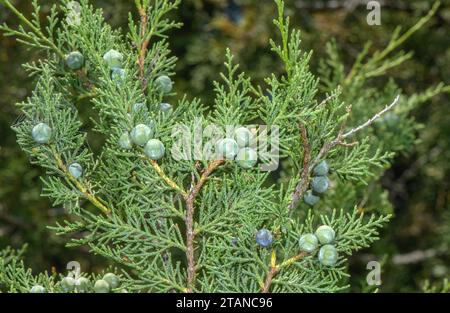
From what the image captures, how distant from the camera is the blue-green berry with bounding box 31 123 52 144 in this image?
3.55 feet

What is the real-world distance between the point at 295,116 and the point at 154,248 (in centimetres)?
31

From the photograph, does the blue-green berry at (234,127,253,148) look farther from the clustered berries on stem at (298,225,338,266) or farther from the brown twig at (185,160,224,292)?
the clustered berries on stem at (298,225,338,266)

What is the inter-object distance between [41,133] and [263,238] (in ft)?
1.24

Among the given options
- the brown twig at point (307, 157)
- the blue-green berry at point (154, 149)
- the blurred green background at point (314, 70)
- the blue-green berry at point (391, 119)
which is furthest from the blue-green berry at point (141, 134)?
the blurred green background at point (314, 70)

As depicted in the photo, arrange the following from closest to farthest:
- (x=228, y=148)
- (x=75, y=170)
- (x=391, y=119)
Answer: (x=228, y=148), (x=75, y=170), (x=391, y=119)

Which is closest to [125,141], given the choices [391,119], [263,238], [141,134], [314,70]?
[141,134]

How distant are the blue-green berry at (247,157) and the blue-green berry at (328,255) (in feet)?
0.55

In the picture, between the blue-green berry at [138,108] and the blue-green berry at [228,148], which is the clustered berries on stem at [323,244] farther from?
the blue-green berry at [138,108]

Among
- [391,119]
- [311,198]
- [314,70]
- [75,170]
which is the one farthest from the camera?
[314,70]

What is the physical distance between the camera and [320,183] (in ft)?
3.74

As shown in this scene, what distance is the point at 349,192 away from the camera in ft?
5.32

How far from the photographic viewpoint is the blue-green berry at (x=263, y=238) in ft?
3.37

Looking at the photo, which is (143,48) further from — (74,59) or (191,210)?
(191,210)

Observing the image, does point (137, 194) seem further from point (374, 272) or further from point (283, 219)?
point (374, 272)
